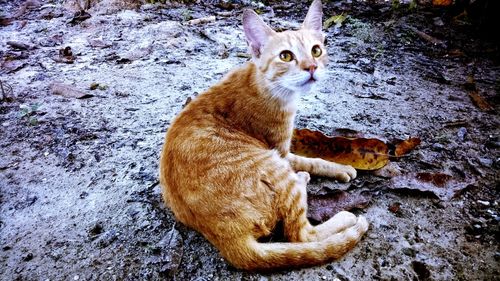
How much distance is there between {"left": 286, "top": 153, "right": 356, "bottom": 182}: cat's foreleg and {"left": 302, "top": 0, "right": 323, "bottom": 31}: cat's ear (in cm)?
101

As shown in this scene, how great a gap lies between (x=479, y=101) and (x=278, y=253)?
8.82 feet

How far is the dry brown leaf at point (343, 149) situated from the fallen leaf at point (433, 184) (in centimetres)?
18

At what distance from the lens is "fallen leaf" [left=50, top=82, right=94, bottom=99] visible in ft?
12.4

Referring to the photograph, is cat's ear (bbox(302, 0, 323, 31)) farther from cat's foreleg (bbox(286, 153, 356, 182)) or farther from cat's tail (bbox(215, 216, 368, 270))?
cat's tail (bbox(215, 216, 368, 270))

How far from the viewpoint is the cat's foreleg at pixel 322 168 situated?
100 inches

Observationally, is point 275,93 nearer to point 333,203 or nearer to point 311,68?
point 311,68

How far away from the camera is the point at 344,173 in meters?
2.53

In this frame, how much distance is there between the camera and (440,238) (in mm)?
2086

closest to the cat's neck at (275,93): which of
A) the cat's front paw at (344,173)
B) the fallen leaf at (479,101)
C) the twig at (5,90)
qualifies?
the cat's front paw at (344,173)

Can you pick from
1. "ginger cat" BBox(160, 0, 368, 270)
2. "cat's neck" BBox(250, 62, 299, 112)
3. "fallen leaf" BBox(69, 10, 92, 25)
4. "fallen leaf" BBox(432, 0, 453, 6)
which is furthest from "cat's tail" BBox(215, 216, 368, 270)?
"fallen leaf" BBox(69, 10, 92, 25)

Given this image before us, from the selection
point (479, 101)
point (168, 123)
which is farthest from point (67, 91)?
point (479, 101)

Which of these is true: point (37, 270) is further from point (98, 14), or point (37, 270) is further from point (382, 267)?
point (98, 14)

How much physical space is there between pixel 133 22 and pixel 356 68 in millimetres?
3570

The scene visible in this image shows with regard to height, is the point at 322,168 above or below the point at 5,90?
above
